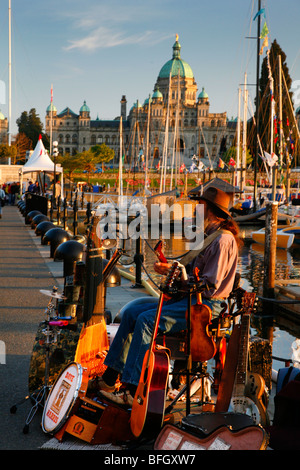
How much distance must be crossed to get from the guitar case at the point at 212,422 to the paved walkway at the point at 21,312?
110cm

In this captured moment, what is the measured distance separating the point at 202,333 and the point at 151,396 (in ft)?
2.03

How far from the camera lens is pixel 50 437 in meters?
4.13

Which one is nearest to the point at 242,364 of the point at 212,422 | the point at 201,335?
the point at 201,335

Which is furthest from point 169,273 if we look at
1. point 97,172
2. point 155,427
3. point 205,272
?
point 97,172

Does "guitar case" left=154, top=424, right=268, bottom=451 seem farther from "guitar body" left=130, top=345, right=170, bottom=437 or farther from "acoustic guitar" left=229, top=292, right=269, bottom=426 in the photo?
"acoustic guitar" left=229, top=292, right=269, bottom=426

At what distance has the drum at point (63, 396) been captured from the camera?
13.4ft

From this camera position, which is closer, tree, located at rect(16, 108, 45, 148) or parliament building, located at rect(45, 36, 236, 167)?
tree, located at rect(16, 108, 45, 148)

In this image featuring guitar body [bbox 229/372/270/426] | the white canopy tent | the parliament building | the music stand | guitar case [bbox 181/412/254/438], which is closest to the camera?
guitar case [bbox 181/412/254/438]

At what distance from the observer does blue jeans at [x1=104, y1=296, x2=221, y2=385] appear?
4.29m

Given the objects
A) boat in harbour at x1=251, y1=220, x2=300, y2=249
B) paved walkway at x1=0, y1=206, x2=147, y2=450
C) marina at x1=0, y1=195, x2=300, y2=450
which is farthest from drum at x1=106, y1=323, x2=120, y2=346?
boat in harbour at x1=251, y1=220, x2=300, y2=249

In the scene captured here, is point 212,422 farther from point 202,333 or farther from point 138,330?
point 138,330

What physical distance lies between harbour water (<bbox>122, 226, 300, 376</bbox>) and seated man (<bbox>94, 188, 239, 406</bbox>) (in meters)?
0.72
